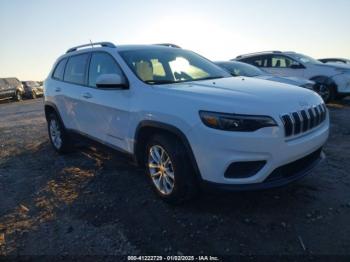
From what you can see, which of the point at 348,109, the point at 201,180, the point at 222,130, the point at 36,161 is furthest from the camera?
the point at 348,109

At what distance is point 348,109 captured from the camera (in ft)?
32.2

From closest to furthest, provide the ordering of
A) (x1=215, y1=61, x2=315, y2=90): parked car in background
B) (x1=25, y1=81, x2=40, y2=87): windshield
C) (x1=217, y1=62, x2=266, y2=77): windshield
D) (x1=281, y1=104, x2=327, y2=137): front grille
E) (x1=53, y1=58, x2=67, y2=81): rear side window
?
(x1=281, y1=104, x2=327, y2=137): front grille → (x1=53, y1=58, x2=67, y2=81): rear side window → (x1=215, y1=61, x2=315, y2=90): parked car in background → (x1=217, y1=62, x2=266, y2=77): windshield → (x1=25, y1=81, x2=40, y2=87): windshield

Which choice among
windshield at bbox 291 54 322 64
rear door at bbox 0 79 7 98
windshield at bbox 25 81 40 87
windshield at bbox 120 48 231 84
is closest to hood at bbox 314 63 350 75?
windshield at bbox 291 54 322 64

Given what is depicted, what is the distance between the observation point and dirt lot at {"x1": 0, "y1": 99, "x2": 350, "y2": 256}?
3.13 meters

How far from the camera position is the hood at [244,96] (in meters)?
3.19

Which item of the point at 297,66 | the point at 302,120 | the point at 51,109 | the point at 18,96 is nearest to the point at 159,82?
the point at 302,120

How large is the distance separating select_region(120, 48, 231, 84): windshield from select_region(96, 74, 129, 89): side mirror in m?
0.20

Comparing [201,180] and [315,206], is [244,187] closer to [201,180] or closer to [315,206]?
[201,180]

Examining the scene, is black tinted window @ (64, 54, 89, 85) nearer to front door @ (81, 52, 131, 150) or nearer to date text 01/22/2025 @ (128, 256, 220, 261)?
front door @ (81, 52, 131, 150)

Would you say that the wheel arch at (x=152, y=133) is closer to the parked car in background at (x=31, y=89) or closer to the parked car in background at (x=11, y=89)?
the parked car in background at (x=11, y=89)

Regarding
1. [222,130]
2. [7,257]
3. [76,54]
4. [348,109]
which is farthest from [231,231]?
[348,109]

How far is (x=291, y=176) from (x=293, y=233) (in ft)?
1.75

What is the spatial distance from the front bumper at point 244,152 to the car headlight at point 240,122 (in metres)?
0.04

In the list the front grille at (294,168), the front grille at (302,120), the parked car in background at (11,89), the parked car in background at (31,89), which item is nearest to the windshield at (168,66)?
the front grille at (302,120)
